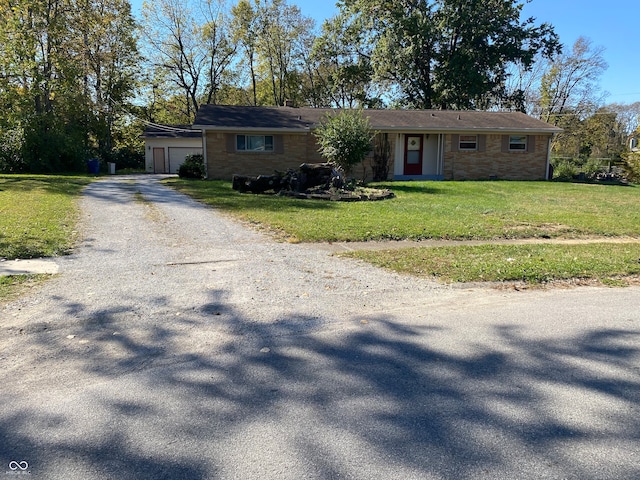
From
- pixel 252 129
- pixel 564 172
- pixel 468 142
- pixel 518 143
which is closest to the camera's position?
pixel 252 129

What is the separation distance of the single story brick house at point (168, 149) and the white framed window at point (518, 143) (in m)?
21.0

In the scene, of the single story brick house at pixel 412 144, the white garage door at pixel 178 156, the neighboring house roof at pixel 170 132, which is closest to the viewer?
the single story brick house at pixel 412 144

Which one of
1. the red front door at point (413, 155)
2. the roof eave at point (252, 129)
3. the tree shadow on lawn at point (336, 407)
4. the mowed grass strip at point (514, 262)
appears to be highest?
the roof eave at point (252, 129)

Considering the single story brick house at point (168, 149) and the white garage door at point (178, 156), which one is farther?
the white garage door at point (178, 156)

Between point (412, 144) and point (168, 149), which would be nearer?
point (412, 144)

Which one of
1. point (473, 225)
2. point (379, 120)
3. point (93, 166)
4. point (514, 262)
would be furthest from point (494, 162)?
point (93, 166)

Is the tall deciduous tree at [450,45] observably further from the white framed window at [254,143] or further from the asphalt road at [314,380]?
the asphalt road at [314,380]

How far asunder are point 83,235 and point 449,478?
27.1ft

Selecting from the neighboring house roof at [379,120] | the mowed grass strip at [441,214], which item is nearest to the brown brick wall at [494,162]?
the neighboring house roof at [379,120]

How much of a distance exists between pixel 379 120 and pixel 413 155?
2.64 m

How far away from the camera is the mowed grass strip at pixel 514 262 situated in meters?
6.30

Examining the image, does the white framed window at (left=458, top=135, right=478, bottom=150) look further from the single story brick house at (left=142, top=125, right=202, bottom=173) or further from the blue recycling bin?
the blue recycling bin

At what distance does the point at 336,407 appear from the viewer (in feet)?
9.70

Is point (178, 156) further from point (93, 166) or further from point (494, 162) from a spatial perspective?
point (494, 162)
